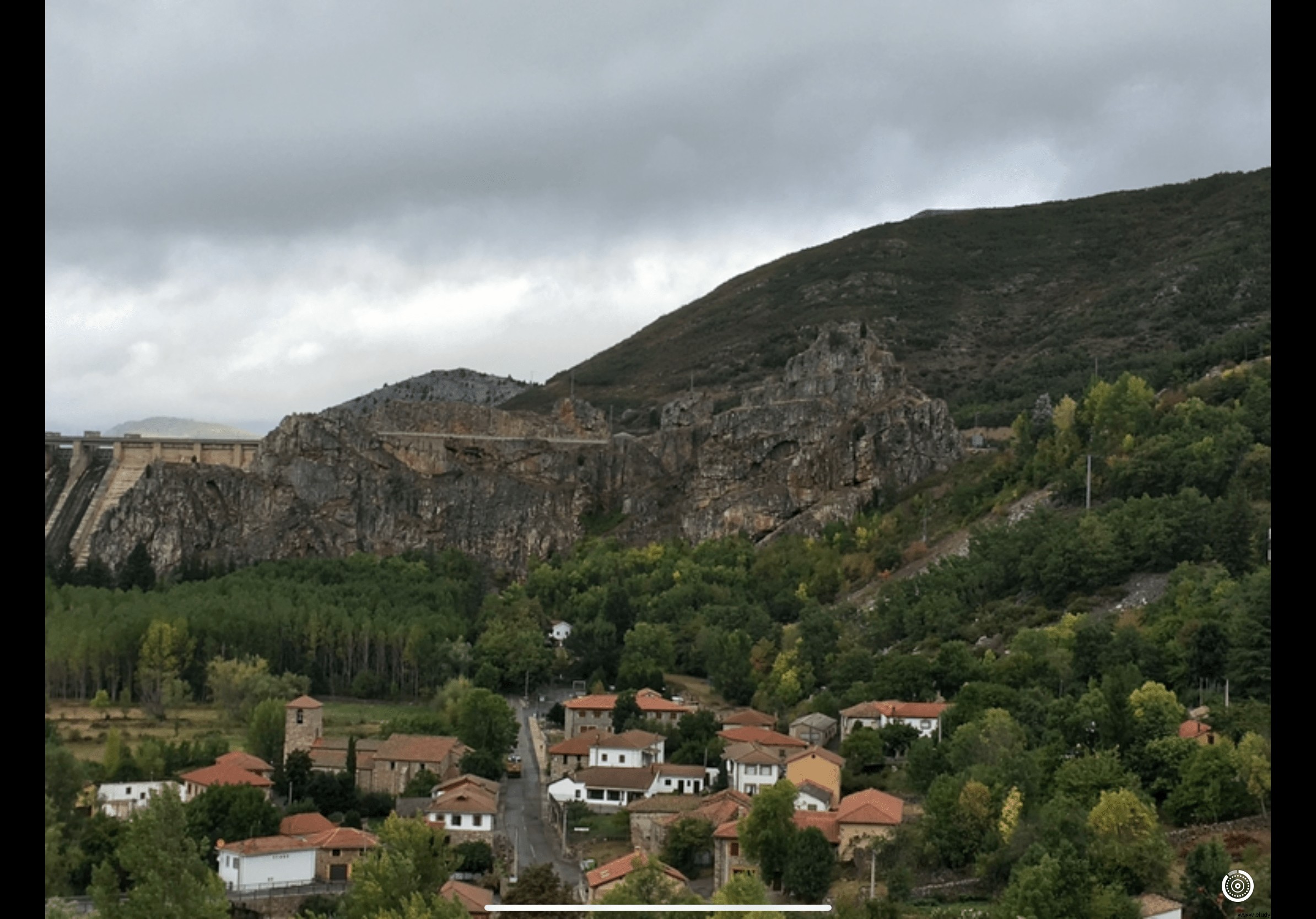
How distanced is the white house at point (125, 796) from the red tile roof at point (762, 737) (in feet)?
31.3

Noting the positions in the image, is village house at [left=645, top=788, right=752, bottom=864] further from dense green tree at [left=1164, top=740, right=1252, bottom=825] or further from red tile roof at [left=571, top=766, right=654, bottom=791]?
dense green tree at [left=1164, top=740, right=1252, bottom=825]

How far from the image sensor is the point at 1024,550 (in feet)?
106

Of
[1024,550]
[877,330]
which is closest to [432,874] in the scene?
[1024,550]

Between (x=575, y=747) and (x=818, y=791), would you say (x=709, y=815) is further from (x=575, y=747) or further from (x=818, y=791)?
(x=575, y=747)

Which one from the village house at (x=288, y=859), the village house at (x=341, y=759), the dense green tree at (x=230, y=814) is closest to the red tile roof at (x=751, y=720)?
the village house at (x=341, y=759)

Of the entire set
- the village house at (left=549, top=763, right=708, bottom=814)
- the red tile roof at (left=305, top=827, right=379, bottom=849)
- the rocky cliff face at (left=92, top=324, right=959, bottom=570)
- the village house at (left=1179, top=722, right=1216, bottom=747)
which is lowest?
the village house at (left=549, top=763, right=708, bottom=814)

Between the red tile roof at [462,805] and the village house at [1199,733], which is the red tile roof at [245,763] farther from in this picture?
the village house at [1199,733]

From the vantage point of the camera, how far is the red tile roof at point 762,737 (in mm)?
23500

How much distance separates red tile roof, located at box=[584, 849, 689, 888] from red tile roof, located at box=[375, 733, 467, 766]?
5995 mm

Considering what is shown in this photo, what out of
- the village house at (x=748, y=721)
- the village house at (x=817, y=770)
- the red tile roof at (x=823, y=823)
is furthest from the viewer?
the village house at (x=748, y=721)

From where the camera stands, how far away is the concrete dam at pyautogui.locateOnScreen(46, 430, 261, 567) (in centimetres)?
4841

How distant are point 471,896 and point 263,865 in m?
3.57

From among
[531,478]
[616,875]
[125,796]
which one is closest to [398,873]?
[616,875]

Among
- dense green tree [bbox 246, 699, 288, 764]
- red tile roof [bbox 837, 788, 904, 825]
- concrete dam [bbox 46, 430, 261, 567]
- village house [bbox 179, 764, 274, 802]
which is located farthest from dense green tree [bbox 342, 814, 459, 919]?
concrete dam [bbox 46, 430, 261, 567]
